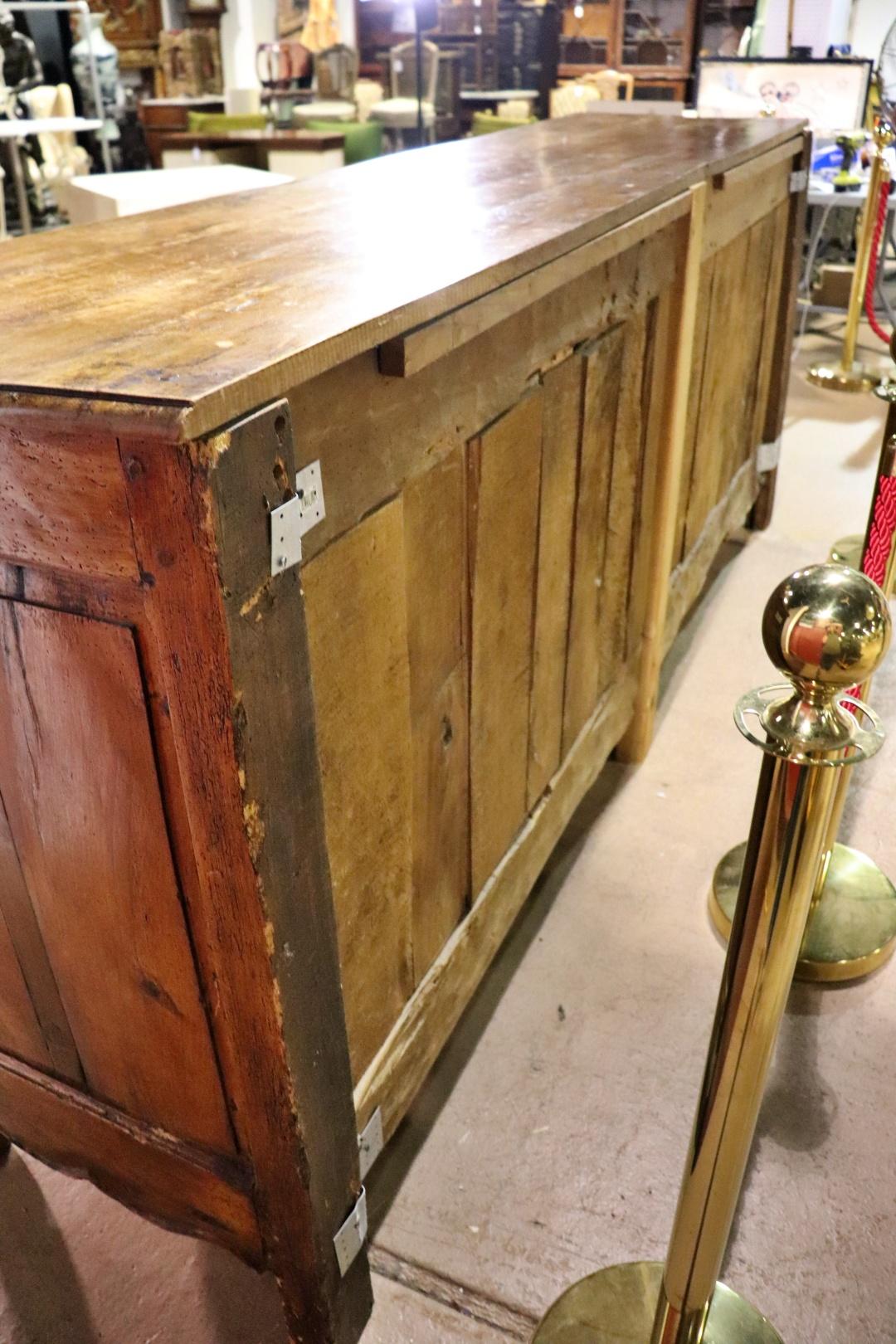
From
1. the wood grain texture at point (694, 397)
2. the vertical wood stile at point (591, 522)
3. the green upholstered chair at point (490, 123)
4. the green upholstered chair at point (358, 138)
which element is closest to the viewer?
the vertical wood stile at point (591, 522)

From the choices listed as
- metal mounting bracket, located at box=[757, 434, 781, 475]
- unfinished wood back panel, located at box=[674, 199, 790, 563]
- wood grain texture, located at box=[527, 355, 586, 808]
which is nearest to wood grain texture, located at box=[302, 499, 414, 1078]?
wood grain texture, located at box=[527, 355, 586, 808]

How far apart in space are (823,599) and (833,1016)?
1.13 metres

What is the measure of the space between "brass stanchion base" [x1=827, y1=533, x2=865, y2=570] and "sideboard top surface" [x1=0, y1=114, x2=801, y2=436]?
122 centimetres

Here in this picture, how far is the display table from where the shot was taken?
12.1 feet

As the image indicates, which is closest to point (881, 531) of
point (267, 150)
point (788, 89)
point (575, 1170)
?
point (575, 1170)

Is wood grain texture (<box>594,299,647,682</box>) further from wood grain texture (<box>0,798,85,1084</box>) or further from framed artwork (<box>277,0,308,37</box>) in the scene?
framed artwork (<box>277,0,308,37</box>)

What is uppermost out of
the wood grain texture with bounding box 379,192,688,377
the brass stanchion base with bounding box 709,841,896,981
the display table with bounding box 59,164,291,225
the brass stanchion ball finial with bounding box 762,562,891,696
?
the wood grain texture with bounding box 379,192,688,377

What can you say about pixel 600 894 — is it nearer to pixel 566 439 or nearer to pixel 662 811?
pixel 662 811

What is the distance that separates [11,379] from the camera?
0.73 meters

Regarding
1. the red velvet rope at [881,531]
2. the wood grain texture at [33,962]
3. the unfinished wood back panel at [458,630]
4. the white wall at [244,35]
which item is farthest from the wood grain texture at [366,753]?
the white wall at [244,35]

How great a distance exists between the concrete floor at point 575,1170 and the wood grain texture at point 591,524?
0.36 metres

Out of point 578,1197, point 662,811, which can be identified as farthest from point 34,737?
point 662,811

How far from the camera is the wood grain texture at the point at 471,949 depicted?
1.28 meters

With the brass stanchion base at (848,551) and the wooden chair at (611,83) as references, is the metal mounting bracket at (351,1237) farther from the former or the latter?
the wooden chair at (611,83)
